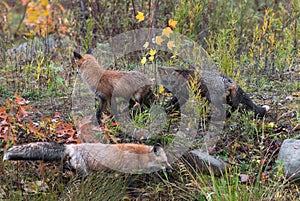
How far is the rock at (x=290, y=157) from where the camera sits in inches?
190

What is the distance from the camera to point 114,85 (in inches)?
221

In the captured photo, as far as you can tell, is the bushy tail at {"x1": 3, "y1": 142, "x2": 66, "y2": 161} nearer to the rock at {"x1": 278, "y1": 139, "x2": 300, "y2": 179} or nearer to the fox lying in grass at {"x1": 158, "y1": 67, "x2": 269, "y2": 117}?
the fox lying in grass at {"x1": 158, "y1": 67, "x2": 269, "y2": 117}

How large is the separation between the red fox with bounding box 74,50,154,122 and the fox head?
3.57 ft

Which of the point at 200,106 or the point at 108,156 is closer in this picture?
the point at 108,156

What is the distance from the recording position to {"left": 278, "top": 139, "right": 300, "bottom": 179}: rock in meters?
4.82

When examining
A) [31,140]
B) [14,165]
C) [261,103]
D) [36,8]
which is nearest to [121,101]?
[31,140]

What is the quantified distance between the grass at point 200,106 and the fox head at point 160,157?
12cm

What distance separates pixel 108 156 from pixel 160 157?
1.64 feet

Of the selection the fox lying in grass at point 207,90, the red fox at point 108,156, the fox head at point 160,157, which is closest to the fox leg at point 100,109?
the fox lying in grass at point 207,90

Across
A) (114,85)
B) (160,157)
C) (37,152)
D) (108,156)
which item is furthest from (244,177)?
(37,152)

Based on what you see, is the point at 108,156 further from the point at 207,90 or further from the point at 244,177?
the point at 207,90

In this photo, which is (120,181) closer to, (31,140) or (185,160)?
(185,160)

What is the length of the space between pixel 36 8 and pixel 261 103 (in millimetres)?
6851

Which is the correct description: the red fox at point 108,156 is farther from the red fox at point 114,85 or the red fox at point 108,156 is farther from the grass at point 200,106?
the red fox at point 114,85
